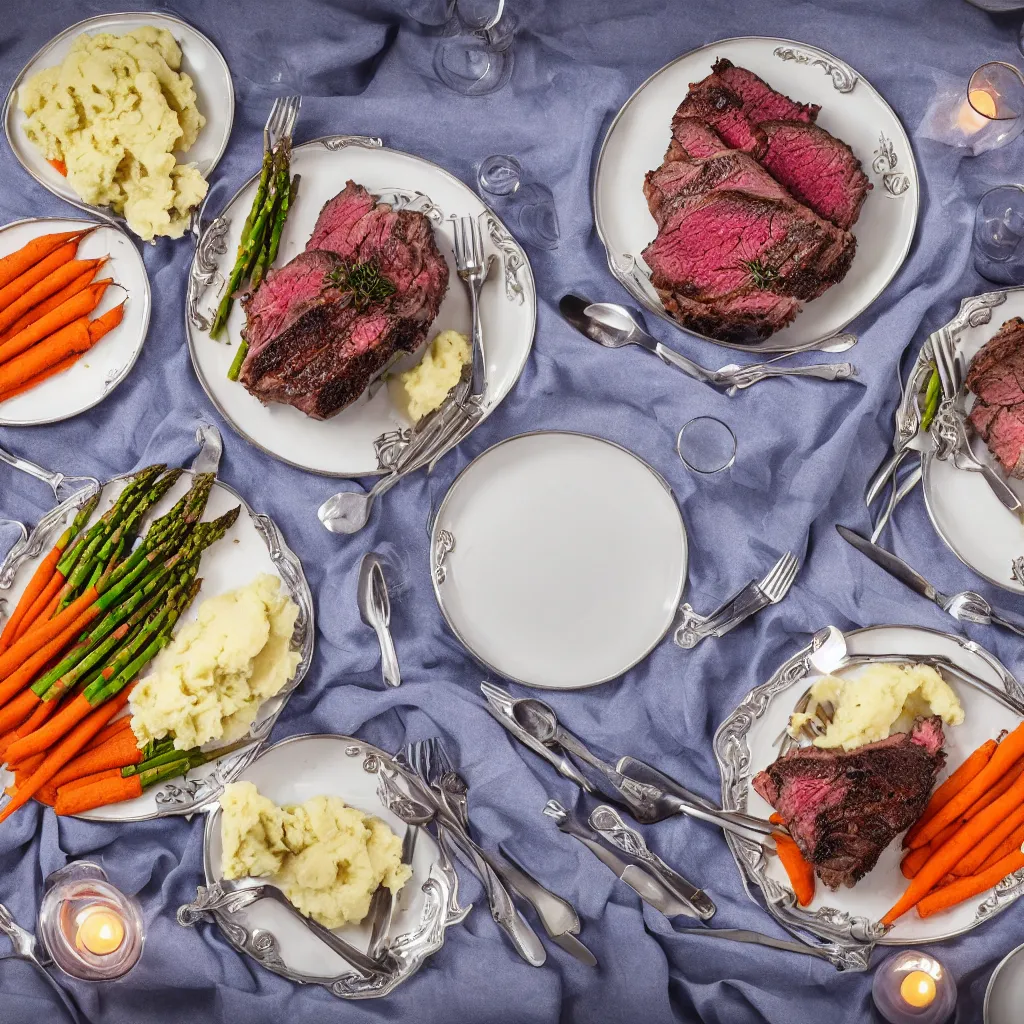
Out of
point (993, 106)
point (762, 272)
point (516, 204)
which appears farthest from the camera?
point (516, 204)

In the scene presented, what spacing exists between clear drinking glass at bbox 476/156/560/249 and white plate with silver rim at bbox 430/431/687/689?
827 millimetres

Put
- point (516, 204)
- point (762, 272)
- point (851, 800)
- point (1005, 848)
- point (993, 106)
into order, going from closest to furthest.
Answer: point (851, 800) → point (762, 272) → point (1005, 848) → point (993, 106) → point (516, 204)

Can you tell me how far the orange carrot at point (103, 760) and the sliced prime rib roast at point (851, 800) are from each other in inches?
96.4

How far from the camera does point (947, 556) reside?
4020mm

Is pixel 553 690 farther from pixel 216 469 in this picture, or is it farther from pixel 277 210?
pixel 277 210

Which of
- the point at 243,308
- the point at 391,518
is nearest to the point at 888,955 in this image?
the point at 391,518

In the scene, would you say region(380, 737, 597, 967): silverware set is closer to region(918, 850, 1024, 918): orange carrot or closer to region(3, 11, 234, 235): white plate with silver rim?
region(918, 850, 1024, 918): orange carrot

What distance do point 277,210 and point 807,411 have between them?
2.26m

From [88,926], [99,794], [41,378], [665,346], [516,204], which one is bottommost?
[88,926]

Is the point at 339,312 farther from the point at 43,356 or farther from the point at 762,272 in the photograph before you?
the point at 762,272

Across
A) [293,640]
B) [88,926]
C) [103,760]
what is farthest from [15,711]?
[293,640]

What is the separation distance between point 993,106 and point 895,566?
1872mm

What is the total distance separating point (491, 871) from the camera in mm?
3814

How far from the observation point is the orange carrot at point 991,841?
382 cm
